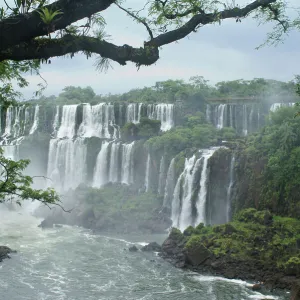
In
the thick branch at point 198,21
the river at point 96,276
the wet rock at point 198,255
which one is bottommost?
the river at point 96,276

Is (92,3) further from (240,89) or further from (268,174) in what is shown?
(240,89)

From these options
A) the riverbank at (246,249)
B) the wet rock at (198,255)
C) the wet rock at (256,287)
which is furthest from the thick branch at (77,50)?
the wet rock at (198,255)

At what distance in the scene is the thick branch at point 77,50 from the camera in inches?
151

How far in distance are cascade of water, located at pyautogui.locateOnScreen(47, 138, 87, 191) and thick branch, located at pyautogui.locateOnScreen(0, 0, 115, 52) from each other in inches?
1355

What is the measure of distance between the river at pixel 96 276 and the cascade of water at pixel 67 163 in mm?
13015

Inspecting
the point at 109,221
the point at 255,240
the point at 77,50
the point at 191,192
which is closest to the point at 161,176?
the point at 191,192

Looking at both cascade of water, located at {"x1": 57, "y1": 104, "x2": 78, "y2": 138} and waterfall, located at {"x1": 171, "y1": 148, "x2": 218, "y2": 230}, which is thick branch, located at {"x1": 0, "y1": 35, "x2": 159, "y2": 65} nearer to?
waterfall, located at {"x1": 171, "y1": 148, "x2": 218, "y2": 230}

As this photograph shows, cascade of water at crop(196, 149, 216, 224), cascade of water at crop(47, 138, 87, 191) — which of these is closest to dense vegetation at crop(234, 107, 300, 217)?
cascade of water at crop(196, 149, 216, 224)

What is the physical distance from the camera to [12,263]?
2039 centimetres

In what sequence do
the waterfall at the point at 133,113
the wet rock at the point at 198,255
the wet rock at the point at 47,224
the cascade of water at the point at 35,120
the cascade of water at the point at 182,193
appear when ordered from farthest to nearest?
the cascade of water at the point at 35,120 < the waterfall at the point at 133,113 < the wet rock at the point at 47,224 < the cascade of water at the point at 182,193 < the wet rock at the point at 198,255

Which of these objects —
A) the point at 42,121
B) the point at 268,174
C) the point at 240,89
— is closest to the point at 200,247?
the point at 268,174

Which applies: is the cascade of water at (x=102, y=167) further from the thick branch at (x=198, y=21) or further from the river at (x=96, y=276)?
the thick branch at (x=198, y=21)

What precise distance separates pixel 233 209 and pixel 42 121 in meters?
25.2

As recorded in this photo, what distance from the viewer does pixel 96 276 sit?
18.9 meters
